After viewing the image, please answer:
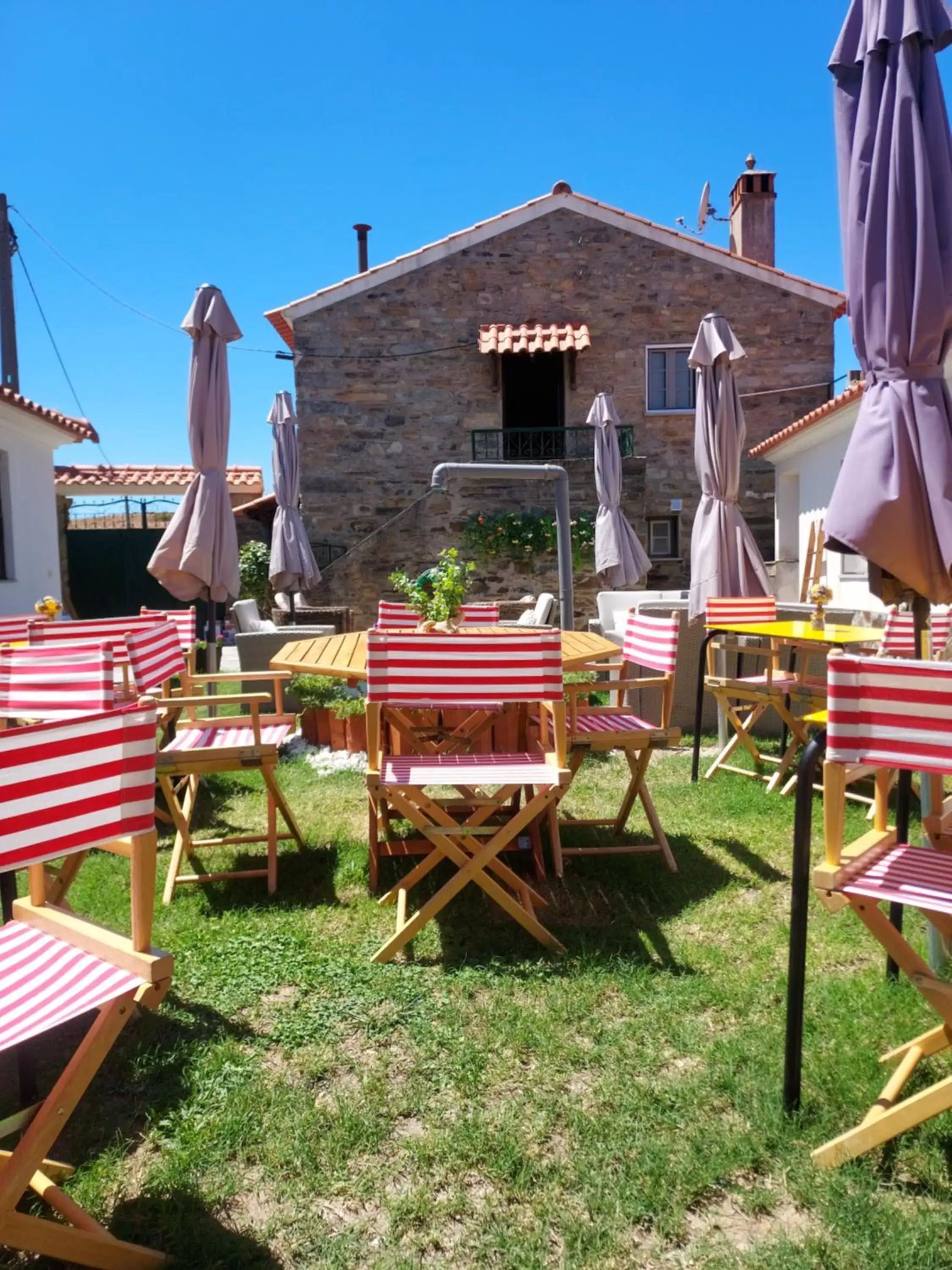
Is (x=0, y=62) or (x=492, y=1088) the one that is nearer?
(x=492, y=1088)

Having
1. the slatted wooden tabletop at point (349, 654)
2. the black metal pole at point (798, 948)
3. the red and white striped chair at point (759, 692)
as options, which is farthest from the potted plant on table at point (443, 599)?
the black metal pole at point (798, 948)

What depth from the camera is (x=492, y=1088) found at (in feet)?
6.59

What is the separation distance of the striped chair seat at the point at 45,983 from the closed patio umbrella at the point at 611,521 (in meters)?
9.28

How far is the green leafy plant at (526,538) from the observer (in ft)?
43.6

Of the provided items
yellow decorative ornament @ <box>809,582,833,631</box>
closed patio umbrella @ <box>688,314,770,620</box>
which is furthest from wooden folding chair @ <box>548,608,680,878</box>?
closed patio umbrella @ <box>688,314,770,620</box>

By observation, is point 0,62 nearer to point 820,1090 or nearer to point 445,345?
point 445,345

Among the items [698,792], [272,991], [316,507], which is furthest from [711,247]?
[272,991]

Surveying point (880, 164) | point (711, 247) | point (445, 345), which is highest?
point (711, 247)

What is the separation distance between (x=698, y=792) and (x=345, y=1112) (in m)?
2.86

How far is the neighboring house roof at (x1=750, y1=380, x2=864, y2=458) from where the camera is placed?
8.20m

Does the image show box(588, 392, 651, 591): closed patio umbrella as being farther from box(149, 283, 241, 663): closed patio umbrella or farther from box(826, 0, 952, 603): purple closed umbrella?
box(826, 0, 952, 603): purple closed umbrella

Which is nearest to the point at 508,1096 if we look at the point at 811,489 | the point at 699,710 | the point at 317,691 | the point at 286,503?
the point at 699,710

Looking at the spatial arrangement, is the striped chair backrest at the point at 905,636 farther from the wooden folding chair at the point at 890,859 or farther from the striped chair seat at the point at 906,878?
the wooden folding chair at the point at 890,859

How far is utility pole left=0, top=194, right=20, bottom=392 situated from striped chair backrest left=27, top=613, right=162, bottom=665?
9395 mm
